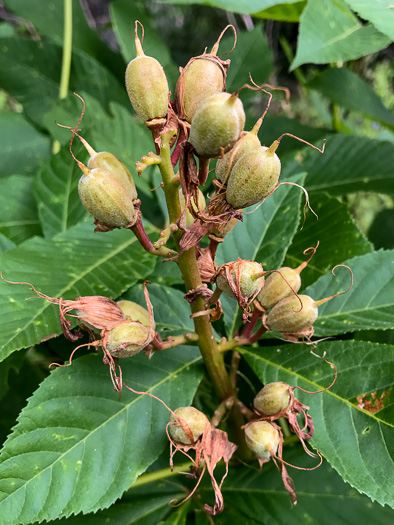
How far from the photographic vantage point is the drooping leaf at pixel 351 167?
121cm

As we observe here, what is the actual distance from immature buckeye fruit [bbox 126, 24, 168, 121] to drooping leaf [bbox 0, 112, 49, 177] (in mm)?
873

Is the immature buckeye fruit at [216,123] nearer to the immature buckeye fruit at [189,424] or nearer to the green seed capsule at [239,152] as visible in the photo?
the green seed capsule at [239,152]

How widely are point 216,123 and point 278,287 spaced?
0.26m

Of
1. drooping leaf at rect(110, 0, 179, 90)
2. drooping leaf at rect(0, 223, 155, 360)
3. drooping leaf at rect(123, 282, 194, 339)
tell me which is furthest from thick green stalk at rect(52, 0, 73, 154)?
drooping leaf at rect(123, 282, 194, 339)

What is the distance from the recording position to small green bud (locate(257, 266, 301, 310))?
0.65 meters

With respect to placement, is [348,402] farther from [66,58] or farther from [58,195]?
[66,58]

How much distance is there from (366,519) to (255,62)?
3.95 ft

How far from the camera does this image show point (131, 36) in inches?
56.1

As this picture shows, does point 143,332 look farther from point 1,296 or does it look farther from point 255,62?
point 255,62

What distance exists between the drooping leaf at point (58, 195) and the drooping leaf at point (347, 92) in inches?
27.7

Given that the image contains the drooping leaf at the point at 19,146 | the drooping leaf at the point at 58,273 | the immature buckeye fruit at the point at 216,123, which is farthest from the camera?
the drooping leaf at the point at 19,146

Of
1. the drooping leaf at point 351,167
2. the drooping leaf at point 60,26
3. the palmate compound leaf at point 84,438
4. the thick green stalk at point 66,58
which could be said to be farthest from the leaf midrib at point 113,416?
the drooping leaf at point 60,26

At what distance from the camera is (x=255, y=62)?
4.70ft

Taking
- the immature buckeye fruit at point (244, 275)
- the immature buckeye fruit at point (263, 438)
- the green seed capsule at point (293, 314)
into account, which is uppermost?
the immature buckeye fruit at point (244, 275)
